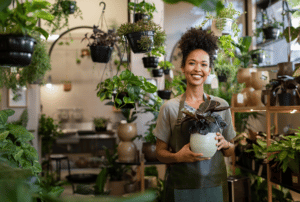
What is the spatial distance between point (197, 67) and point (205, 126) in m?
0.39

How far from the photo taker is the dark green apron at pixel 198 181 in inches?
64.4

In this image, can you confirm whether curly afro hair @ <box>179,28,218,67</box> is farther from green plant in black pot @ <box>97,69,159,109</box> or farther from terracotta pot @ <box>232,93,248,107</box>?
terracotta pot @ <box>232,93,248,107</box>

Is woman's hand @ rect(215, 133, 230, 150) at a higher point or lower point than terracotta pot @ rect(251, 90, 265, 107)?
lower

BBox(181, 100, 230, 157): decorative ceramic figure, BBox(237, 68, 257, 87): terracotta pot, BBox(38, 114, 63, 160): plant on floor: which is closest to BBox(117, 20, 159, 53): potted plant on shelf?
BBox(181, 100, 230, 157): decorative ceramic figure

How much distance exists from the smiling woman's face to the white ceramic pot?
0.36 metres

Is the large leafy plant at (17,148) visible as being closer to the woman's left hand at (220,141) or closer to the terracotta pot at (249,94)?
the woman's left hand at (220,141)

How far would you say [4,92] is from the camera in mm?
5199

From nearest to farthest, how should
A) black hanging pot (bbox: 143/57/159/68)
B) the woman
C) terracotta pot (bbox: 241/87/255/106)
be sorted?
the woman < black hanging pot (bbox: 143/57/159/68) < terracotta pot (bbox: 241/87/255/106)

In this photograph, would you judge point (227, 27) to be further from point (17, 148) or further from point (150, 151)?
point (150, 151)

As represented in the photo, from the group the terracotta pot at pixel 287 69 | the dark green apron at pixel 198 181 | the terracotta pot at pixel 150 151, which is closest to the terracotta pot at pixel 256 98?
the terracotta pot at pixel 287 69

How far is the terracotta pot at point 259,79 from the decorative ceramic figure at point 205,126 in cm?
180

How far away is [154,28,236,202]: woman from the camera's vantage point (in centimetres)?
163

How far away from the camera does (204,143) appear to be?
4.86ft

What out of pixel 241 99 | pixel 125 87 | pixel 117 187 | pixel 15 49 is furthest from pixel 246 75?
pixel 15 49
